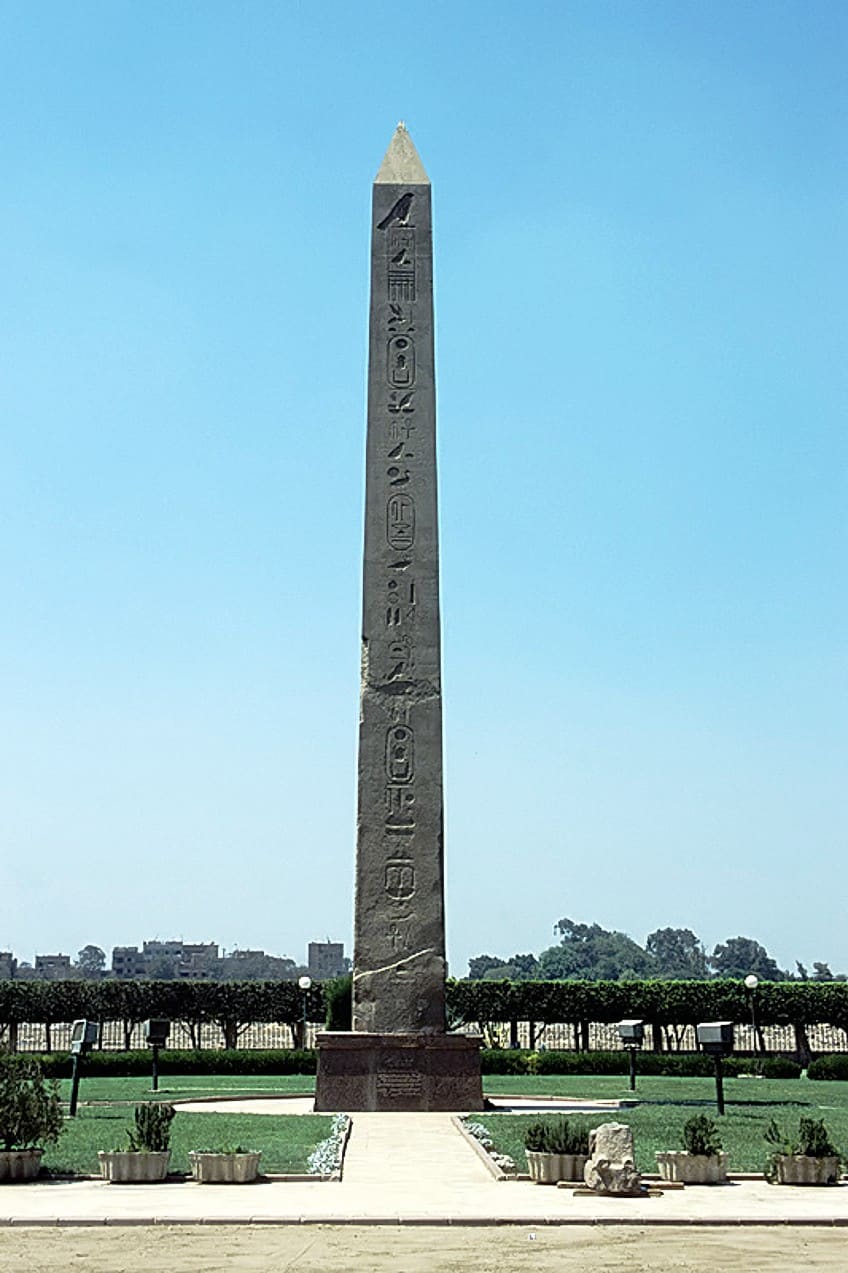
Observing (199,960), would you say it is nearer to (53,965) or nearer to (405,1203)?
(53,965)

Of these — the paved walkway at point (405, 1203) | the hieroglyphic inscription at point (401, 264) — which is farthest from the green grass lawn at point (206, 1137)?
the hieroglyphic inscription at point (401, 264)

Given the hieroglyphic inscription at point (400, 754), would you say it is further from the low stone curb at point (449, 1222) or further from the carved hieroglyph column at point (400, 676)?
the low stone curb at point (449, 1222)

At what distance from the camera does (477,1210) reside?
999 cm

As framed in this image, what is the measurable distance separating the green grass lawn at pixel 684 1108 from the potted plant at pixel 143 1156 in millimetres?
2756

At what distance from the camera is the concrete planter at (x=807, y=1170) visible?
11.2 meters

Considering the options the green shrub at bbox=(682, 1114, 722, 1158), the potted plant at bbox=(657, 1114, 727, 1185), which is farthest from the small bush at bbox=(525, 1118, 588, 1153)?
the green shrub at bbox=(682, 1114, 722, 1158)

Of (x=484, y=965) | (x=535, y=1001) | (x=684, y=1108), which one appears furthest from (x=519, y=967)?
(x=684, y=1108)

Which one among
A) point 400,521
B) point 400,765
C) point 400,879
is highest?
point 400,521

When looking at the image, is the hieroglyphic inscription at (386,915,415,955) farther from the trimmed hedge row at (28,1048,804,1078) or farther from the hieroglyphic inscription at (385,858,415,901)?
the trimmed hedge row at (28,1048,804,1078)

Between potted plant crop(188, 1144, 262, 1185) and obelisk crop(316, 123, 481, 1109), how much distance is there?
246 inches

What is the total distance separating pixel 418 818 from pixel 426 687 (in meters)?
1.50

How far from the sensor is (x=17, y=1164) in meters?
11.6

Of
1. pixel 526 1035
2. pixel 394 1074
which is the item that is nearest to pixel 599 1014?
pixel 526 1035

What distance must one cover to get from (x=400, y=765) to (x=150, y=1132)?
23.7ft
